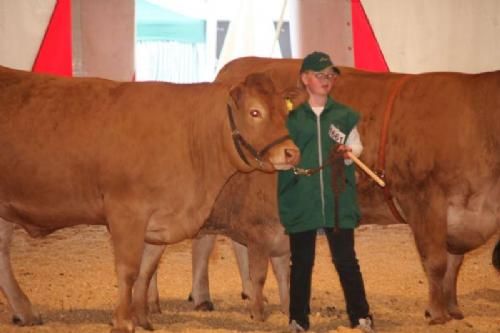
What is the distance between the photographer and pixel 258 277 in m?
5.99

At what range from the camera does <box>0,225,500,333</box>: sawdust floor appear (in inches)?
233

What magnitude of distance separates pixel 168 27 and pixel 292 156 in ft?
38.5

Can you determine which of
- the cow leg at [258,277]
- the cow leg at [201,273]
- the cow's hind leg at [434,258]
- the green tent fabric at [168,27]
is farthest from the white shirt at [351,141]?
the green tent fabric at [168,27]

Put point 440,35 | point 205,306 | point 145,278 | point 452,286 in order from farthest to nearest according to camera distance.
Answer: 1. point 440,35
2. point 205,306
3. point 452,286
4. point 145,278

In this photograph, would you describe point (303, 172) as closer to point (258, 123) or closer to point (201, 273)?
point (258, 123)

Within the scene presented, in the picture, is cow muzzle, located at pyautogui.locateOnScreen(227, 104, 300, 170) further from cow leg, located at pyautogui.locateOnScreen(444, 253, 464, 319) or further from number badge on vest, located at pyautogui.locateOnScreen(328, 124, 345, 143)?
cow leg, located at pyautogui.locateOnScreen(444, 253, 464, 319)

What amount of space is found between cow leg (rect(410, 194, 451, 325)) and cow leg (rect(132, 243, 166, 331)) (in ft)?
5.19

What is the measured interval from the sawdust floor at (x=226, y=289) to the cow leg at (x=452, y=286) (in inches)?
3.6

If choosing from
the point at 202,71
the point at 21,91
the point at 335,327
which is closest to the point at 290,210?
the point at 335,327

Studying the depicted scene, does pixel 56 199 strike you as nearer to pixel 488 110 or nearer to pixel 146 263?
pixel 146 263

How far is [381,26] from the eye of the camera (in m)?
10.6

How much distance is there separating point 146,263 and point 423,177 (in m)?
1.78

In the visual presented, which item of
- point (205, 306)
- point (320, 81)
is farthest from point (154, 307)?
point (320, 81)

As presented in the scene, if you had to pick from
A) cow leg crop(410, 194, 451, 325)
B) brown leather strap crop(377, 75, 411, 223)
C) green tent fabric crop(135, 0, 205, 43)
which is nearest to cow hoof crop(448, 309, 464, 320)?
cow leg crop(410, 194, 451, 325)
